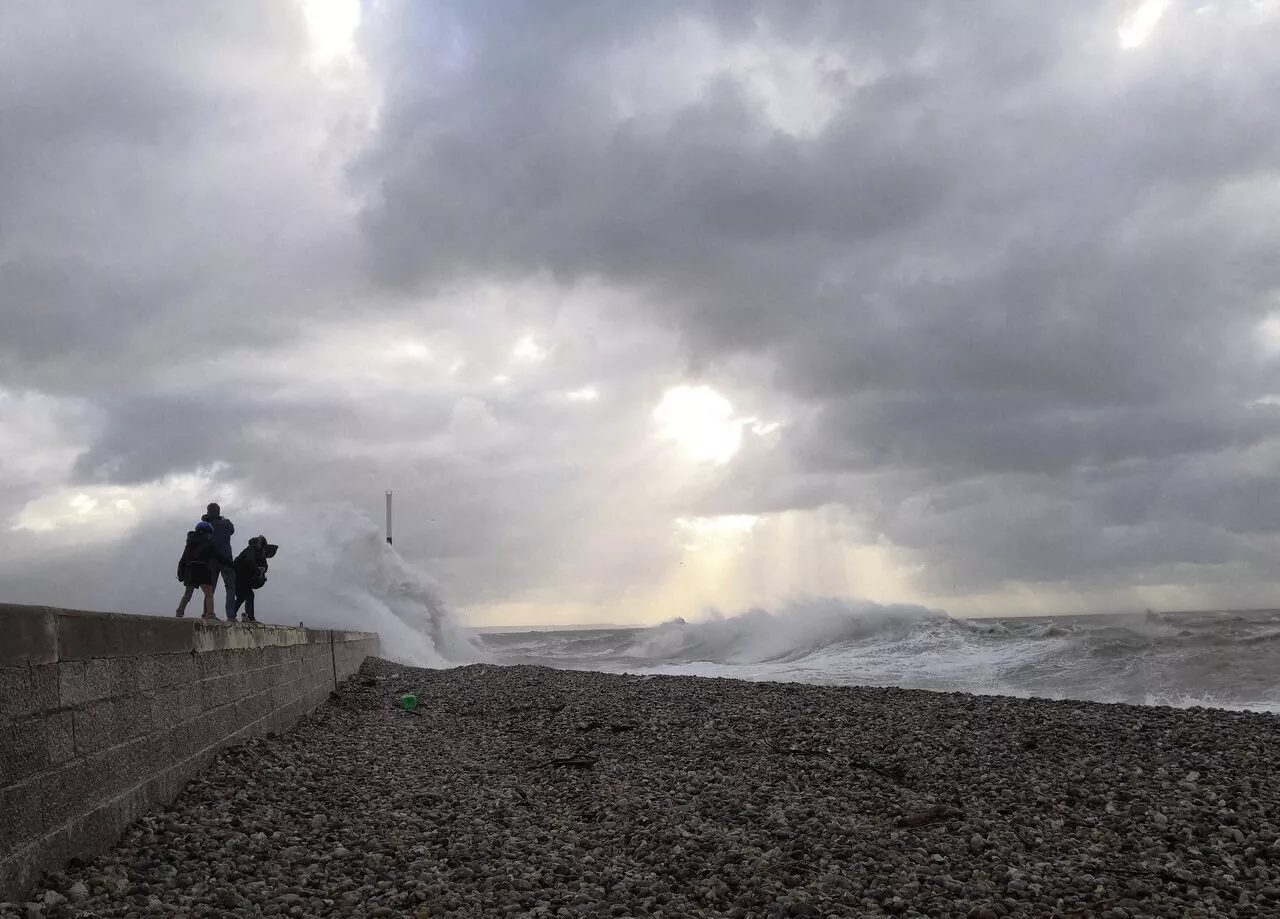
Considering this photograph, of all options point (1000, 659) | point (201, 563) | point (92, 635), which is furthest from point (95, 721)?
point (1000, 659)

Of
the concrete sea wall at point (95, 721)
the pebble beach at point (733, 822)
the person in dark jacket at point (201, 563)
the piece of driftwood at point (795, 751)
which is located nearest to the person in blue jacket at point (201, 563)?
the person in dark jacket at point (201, 563)

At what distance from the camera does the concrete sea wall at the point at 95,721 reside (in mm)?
4125

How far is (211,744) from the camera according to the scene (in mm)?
7246

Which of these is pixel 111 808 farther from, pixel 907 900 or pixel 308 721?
pixel 308 721

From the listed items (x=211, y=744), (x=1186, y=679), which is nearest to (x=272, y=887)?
(x=211, y=744)

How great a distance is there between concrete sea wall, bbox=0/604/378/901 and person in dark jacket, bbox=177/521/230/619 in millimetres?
5534

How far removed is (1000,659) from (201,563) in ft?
64.7

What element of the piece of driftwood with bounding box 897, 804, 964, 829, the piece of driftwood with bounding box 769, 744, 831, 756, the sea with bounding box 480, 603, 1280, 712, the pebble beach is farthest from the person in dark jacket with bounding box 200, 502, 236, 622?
the sea with bounding box 480, 603, 1280, 712

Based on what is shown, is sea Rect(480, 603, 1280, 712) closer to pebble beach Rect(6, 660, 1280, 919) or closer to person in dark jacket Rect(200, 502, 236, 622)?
pebble beach Rect(6, 660, 1280, 919)

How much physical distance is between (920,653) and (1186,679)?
10685 millimetres

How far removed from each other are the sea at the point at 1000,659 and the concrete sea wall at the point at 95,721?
13875 mm

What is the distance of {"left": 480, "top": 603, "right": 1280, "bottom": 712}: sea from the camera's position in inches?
697

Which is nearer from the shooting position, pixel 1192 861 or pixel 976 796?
pixel 1192 861

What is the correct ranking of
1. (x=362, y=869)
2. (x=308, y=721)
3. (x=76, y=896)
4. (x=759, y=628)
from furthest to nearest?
(x=759, y=628) < (x=308, y=721) < (x=362, y=869) < (x=76, y=896)
